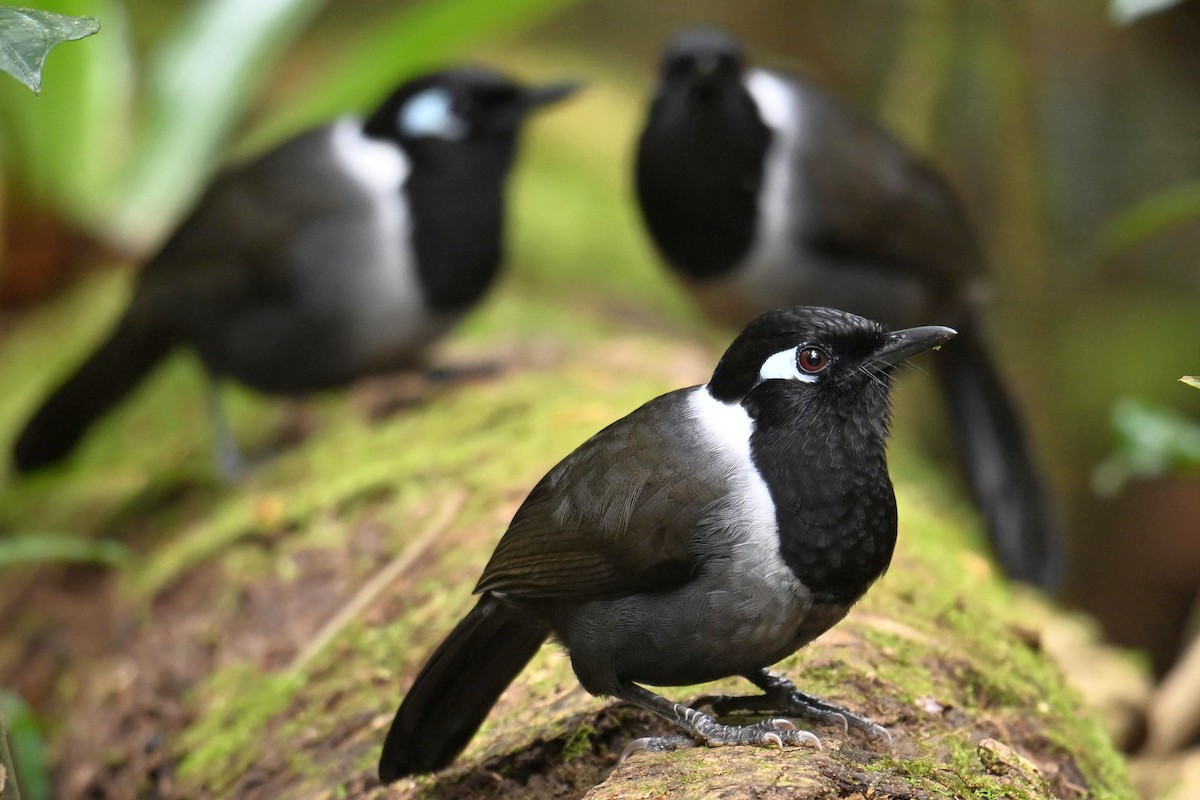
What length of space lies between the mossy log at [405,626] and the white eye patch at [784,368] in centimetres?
58

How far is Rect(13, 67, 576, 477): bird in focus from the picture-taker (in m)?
4.34

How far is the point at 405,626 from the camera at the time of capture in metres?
3.07

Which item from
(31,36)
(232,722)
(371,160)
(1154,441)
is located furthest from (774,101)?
(31,36)

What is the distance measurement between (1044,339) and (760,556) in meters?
3.87

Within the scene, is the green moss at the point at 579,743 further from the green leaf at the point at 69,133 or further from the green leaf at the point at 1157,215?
the green leaf at the point at 69,133

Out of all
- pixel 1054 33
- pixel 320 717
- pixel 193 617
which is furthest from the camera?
pixel 1054 33

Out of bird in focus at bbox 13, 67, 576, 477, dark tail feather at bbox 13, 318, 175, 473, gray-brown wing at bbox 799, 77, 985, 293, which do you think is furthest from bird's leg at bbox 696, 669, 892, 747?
dark tail feather at bbox 13, 318, 175, 473

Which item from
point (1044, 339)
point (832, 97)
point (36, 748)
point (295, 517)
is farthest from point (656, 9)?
point (36, 748)

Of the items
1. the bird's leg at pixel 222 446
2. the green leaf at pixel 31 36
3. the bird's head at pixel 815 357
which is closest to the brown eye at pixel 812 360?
the bird's head at pixel 815 357

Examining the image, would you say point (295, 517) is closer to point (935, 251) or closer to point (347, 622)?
point (347, 622)

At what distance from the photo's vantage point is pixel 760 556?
210 centimetres

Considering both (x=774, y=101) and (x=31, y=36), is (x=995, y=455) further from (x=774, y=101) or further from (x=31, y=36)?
(x=31, y=36)

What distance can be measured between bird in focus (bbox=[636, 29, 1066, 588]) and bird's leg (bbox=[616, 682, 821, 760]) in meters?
2.18

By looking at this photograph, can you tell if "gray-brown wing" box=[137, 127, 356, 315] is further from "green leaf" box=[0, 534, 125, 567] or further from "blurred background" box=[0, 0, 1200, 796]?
"green leaf" box=[0, 534, 125, 567]
